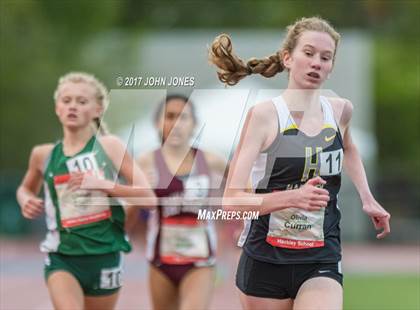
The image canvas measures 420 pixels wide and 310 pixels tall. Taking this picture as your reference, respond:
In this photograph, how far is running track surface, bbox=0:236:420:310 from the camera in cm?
1106

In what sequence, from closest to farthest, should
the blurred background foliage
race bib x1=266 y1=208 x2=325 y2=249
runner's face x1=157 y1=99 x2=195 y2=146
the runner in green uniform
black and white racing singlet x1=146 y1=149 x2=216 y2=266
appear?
1. race bib x1=266 y1=208 x2=325 y2=249
2. the runner in green uniform
3. black and white racing singlet x1=146 y1=149 x2=216 y2=266
4. runner's face x1=157 y1=99 x2=195 y2=146
5. the blurred background foliage

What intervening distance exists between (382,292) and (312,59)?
8.34 metres

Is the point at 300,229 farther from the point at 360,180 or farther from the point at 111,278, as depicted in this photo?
the point at 111,278

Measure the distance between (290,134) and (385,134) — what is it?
93.0ft

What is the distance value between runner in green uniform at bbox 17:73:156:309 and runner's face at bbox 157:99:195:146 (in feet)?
2.37

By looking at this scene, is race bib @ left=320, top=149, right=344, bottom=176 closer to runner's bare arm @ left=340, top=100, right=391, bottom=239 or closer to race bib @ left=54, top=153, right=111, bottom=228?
runner's bare arm @ left=340, top=100, right=391, bottom=239

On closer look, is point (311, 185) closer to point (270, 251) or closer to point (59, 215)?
point (270, 251)

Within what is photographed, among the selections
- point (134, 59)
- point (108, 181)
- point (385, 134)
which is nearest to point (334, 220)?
point (108, 181)

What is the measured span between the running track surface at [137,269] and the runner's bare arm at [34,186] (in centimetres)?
293

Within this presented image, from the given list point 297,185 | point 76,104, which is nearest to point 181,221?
point 76,104

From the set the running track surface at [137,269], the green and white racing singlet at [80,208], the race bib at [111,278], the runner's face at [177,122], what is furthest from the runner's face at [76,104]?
the running track surface at [137,269]

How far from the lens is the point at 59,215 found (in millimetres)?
5824

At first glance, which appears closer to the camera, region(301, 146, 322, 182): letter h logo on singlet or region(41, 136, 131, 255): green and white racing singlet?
region(301, 146, 322, 182): letter h logo on singlet

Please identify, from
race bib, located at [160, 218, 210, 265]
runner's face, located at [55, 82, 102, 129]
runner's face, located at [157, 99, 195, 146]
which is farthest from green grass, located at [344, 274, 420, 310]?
runner's face, located at [55, 82, 102, 129]
